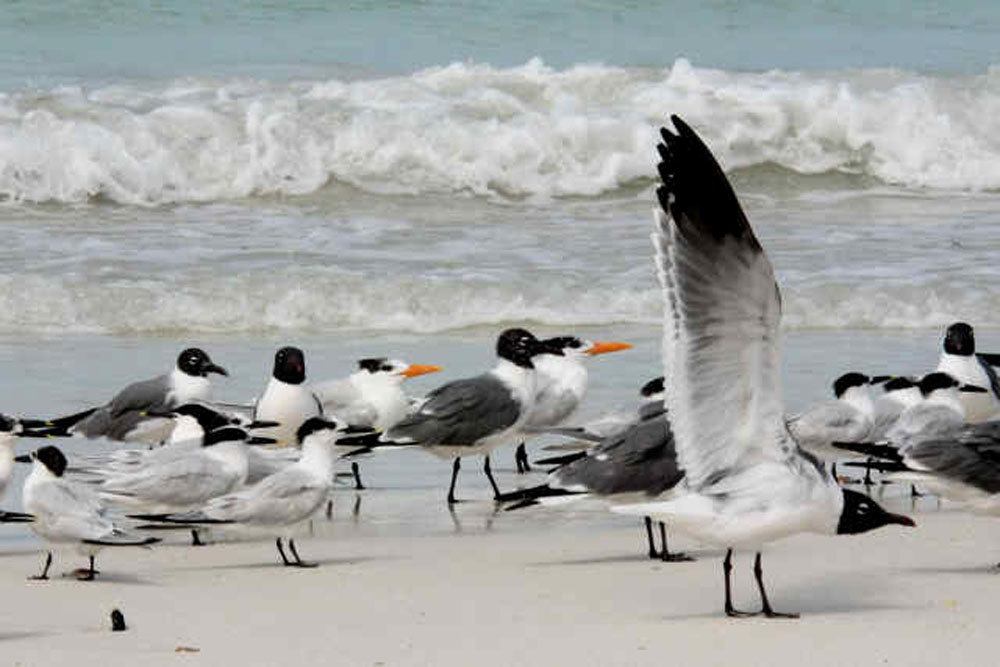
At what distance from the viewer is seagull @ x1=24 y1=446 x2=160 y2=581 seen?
6.29m

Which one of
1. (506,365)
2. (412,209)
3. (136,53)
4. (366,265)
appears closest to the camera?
(506,365)

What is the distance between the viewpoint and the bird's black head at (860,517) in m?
5.63

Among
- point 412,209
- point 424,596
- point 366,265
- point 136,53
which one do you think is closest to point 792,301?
point 366,265

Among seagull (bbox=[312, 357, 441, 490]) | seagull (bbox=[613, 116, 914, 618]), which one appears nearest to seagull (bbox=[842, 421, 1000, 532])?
seagull (bbox=[613, 116, 914, 618])

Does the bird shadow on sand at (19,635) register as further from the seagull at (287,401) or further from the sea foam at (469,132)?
the sea foam at (469,132)

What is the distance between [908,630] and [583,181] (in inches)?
475

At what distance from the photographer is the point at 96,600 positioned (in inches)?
237

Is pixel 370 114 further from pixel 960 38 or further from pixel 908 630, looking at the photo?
pixel 908 630

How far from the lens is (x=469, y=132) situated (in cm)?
1806

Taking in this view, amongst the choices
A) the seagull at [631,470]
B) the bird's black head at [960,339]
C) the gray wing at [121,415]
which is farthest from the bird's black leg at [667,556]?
the gray wing at [121,415]

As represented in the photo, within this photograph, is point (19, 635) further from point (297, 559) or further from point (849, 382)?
point (849, 382)

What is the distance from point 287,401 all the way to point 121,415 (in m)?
0.79

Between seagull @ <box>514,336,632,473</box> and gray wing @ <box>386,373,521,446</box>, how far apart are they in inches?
22.8

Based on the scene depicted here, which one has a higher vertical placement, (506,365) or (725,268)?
(725,268)
